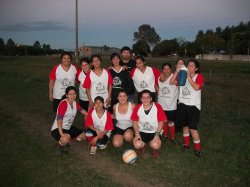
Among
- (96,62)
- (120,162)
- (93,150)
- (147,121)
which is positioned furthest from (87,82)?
(120,162)

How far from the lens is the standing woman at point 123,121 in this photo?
699 centimetres

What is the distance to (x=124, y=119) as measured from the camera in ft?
23.6

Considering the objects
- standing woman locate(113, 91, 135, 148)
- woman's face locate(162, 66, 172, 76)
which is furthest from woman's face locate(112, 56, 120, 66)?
woman's face locate(162, 66, 172, 76)

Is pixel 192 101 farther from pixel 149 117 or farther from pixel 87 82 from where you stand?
pixel 87 82

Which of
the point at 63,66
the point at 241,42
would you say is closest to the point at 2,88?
the point at 63,66

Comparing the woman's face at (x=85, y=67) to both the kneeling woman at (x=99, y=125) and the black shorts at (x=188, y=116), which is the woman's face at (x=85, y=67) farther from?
the black shorts at (x=188, y=116)

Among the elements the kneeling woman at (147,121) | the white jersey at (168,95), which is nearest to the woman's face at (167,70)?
the white jersey at (168,95)

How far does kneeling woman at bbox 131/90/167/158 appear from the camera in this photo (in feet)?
21.7

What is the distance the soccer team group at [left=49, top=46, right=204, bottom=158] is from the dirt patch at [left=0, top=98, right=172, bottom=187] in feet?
0.80

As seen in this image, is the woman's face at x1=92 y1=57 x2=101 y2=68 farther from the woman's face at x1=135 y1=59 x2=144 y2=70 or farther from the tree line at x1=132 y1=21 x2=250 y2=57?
the tree line at x1=132 y1=21 x2=250 y2=57

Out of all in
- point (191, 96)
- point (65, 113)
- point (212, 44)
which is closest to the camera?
point (191, 96)

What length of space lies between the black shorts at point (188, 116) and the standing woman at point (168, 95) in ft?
2.06

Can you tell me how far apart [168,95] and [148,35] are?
13582 centimetres

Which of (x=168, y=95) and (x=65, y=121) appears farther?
(x=168, y=95)
